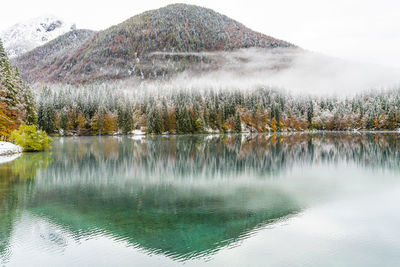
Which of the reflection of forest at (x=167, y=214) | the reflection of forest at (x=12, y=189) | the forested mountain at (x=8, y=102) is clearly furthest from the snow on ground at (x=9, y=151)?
the reflection of forest at (x=167, y=214)

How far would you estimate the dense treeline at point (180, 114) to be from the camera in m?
137

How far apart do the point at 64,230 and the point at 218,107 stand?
139 m

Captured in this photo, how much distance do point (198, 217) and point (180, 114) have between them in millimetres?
121617

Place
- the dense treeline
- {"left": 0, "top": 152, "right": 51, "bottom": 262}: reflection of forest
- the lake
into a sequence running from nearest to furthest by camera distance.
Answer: the lake, {"left": 0, "top": 152, "right": 51, "bottom": 262}: reflection of forest, the dense treeline

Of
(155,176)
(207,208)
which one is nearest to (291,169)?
(155,176)

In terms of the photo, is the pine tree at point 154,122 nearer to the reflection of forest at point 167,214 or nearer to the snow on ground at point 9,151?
the snow on ground at point 9,151

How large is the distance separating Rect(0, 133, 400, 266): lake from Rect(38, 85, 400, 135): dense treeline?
102661mm

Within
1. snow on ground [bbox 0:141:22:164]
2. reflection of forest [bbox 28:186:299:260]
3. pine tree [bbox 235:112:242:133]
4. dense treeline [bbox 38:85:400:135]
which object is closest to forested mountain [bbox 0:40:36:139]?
snow on ground [bbox 0:141:22:164]

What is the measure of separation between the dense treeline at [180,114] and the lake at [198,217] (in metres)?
103

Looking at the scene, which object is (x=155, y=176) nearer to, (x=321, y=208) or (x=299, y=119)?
Result: (x=321, y=208)

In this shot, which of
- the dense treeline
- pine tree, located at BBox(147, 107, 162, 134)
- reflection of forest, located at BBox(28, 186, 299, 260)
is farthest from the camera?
pine tree, located at BBox(147, 107, 162, 134)

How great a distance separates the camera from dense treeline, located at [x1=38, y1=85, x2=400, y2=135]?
13725cm

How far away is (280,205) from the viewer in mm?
23562

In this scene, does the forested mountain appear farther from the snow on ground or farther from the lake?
the lake
